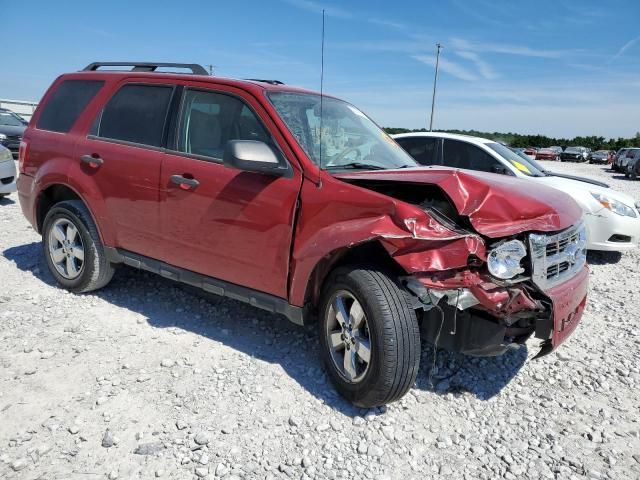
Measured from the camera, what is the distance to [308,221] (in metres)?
3.01

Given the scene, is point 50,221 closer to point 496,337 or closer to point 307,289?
point 307,289

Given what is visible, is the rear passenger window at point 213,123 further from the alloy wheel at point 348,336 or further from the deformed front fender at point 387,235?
the alloy wheel at point 348,336

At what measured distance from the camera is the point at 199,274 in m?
3.65

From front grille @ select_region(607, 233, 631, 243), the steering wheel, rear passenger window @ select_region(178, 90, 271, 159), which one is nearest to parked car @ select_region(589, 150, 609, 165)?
front grille @ select_region(607, 233, 631, 243)

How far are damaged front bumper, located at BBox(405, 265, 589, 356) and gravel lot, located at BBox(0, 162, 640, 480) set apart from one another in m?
0.50

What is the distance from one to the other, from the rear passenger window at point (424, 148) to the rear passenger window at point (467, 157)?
0.15 metres

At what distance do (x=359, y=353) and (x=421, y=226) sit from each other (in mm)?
841

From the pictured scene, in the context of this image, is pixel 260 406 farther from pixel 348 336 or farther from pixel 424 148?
pixel 424 148

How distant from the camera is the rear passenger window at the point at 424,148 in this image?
24.7ft

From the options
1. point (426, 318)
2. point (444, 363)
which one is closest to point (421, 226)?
point (426, 318)

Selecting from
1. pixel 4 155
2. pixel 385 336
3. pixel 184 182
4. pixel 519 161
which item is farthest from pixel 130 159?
pixel 4 155

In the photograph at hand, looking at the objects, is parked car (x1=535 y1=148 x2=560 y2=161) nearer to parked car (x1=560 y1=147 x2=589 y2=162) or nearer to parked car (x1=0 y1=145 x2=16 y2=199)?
parked car (x1=560 y1=147 x2=589 y2=162)

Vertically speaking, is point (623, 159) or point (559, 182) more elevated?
point (559, 182)

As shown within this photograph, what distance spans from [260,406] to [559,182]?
5.52 m
